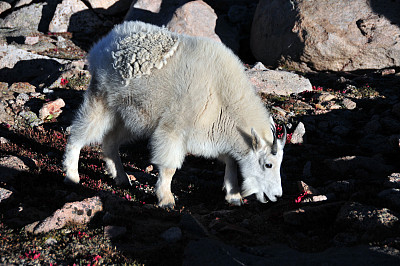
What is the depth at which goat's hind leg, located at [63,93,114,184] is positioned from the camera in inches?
290

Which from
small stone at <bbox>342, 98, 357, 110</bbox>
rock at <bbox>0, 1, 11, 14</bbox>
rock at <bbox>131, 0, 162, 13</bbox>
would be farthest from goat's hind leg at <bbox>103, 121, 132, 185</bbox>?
rock at <bbox>0, 1, 11, 14</bbox>

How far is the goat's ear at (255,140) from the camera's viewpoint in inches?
250

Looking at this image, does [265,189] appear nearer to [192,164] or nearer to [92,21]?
[192,164]

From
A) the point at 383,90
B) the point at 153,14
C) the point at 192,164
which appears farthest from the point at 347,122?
the point at 153,14

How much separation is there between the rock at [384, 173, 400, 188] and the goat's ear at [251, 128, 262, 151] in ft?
7.88

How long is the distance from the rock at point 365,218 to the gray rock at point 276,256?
2.18 ft

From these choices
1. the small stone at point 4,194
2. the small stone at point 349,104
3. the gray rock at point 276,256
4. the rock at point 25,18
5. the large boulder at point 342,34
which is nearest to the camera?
the gray rock at point 276,256

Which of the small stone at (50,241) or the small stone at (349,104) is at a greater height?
the small stone at (349,104)

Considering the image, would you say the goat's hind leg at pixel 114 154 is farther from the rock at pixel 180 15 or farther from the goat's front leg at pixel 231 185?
the rock at pixel 180 15

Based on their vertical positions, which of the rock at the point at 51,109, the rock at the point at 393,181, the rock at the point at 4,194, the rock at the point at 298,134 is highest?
the rock at the point at 393,181

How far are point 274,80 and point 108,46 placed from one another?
280 inches

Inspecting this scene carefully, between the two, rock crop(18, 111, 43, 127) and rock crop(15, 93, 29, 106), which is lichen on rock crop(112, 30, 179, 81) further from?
rock crop(15, 93, 29, 106)

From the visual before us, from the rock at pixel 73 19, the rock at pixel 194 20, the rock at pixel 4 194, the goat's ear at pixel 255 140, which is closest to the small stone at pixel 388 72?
the rock at pixel 194 20

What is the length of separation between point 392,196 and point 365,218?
979mm
